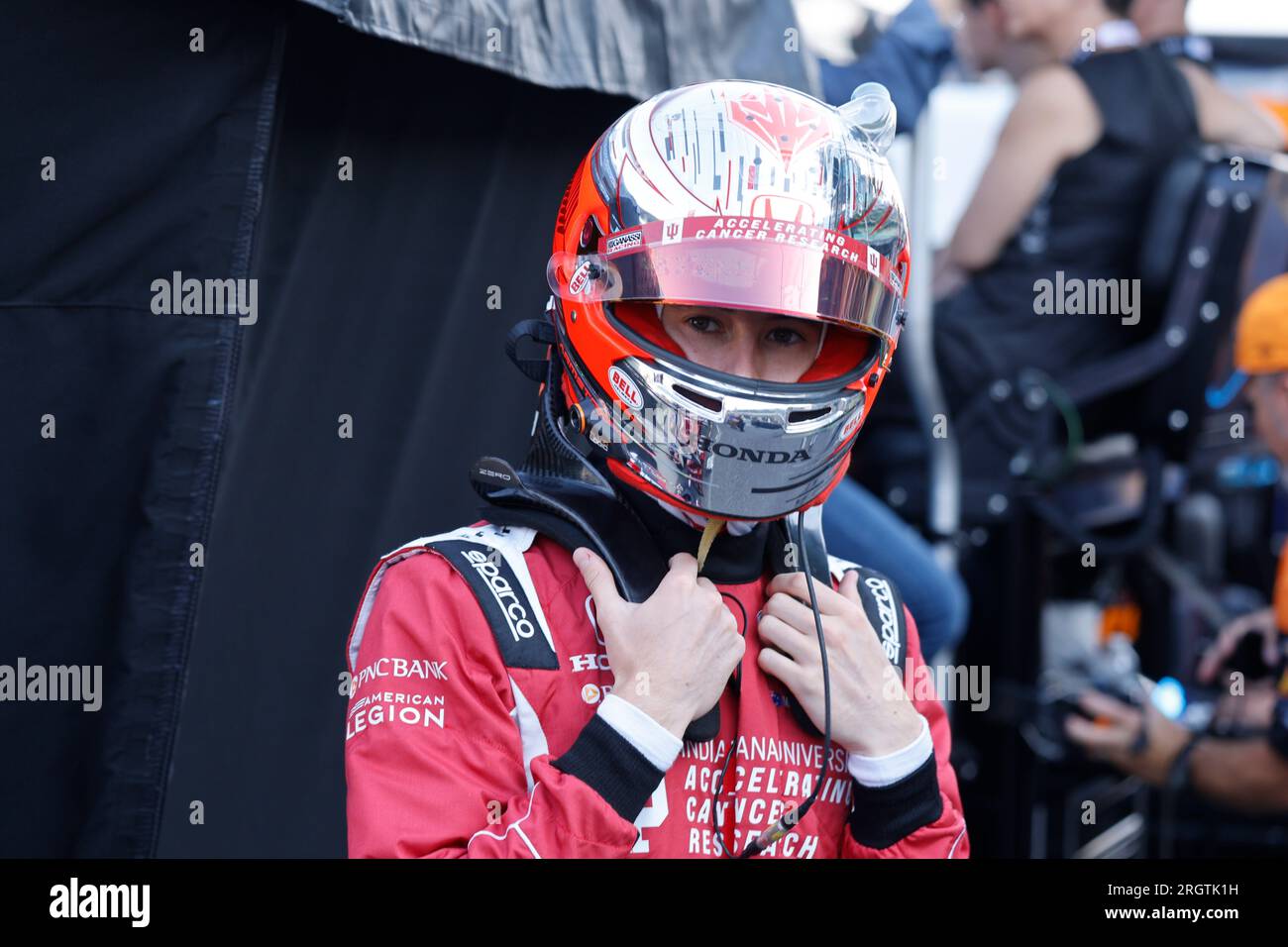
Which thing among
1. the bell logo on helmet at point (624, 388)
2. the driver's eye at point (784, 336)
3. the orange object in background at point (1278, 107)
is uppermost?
the orange object in background at point (1278, 107)

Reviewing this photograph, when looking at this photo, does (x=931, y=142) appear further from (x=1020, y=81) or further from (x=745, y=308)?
(x=745, y=308)

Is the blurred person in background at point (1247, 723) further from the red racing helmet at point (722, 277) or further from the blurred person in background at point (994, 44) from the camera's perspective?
the red racing helmet at point (722, 277)

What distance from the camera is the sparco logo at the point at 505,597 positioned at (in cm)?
164

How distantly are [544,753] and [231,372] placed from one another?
83 centimetres

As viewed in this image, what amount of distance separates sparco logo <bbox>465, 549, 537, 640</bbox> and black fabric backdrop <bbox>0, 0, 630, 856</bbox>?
0.62m

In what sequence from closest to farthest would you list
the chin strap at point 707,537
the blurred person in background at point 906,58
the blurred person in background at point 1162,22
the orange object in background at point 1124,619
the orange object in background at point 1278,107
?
the chin strap at point 707,537 < the blurred person in background at point 906,58 < the blurred person in background at point 1162,22 < the orange object in background at point 1124,619 < the orange object in background at point 1278,107

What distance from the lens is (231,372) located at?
6.86ft

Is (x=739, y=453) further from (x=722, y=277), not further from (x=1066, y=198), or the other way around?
(x=1066, y=198)

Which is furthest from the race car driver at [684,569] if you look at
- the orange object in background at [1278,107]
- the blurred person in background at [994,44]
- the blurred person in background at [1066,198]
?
the orange object in background at [1278,107]

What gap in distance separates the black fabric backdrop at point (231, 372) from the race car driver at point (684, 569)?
0.55m

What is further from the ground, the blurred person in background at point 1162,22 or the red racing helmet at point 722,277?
the blurred person in background at point 1162,22
